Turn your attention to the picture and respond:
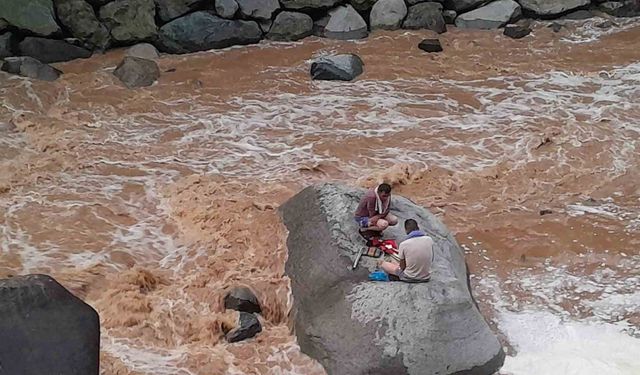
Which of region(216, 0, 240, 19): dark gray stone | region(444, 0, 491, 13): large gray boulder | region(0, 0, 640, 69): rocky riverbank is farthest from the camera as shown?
region(444, 0, 491, 13): large gray boulder

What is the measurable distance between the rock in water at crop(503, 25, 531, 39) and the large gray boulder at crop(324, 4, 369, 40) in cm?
235

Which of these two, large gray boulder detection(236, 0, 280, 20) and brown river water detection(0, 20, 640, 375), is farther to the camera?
large gray boulder detection(236, 0, 280, 20)

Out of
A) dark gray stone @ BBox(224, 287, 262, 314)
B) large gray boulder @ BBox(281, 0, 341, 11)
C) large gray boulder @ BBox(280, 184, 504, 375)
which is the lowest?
dark gray stone @ BBox(224, 287, 262, 314)

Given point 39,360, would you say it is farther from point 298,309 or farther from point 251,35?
point 251,35

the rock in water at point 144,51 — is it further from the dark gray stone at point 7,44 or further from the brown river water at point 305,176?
the dark gray stone at point 7,44

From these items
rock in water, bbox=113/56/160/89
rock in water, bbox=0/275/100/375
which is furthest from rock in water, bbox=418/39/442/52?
rock in water, bbox=0/275/100/375

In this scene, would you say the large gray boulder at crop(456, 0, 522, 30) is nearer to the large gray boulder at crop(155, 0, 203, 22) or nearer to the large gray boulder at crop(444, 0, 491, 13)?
the large gray boulder at crop(444, 0, 491, 13)

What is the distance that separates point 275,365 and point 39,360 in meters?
2.01

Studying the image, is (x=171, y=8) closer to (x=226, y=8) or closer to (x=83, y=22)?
(x=226, y=8)

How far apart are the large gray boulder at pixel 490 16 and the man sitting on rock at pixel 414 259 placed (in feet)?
27.2

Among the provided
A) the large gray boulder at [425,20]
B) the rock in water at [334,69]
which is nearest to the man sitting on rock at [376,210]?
the rock in water at [334,69]

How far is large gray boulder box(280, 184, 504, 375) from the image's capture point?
254 inches

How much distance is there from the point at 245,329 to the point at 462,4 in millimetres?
9073

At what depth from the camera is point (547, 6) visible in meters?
14.5
